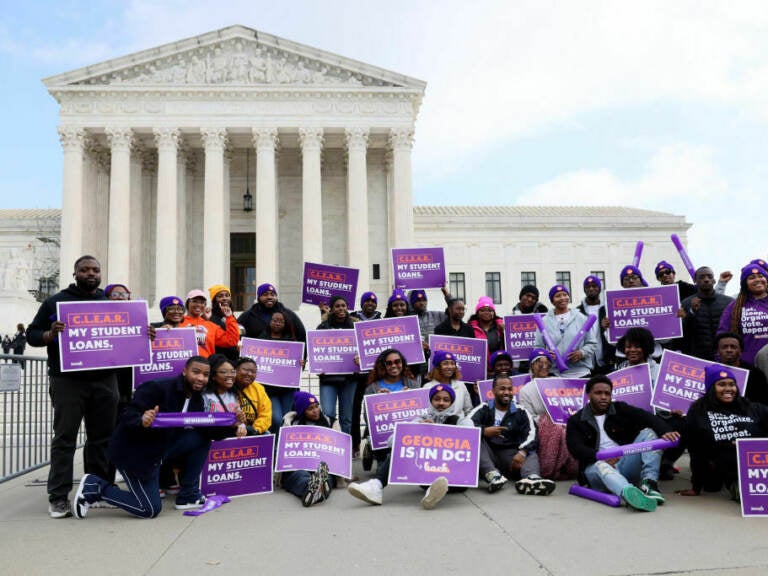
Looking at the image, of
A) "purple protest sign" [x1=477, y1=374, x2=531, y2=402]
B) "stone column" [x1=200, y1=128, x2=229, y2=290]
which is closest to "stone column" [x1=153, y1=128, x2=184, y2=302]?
"stone column" [x1=200, y1=128, x2=229, y2=290]

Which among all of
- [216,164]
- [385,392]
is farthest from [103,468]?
[216,164]

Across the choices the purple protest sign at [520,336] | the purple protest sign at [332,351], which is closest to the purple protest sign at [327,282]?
the purple protest sign at [332,351]

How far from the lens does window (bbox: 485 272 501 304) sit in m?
46.9

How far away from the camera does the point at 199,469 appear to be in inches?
279

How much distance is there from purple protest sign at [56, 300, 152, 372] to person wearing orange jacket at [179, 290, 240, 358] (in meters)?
1.23

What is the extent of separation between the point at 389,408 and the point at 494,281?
3978 centimetres

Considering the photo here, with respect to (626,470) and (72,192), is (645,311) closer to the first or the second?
(626,470)

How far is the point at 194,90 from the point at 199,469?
31.1m

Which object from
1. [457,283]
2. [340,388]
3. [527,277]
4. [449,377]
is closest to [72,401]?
[340,388]

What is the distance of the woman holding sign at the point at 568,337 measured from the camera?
9312 millimetres

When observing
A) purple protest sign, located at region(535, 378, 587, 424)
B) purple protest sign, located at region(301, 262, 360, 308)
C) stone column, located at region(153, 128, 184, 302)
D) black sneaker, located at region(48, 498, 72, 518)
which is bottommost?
black sneaker, located at region(48, 498, 72, 518)

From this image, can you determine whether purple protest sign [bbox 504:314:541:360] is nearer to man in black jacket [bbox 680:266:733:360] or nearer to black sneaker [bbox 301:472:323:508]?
man in black jacket [bbox 680:266:733:360]

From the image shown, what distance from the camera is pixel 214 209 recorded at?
33906 mm

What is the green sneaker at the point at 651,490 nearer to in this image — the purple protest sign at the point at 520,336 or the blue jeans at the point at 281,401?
the purple protest sign at the point at 520,336
